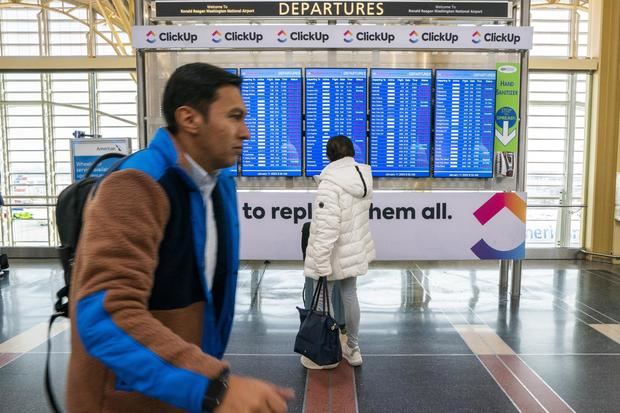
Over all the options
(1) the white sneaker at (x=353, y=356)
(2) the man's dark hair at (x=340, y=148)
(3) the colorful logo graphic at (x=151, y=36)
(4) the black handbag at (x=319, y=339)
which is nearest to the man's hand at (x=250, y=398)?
(4) the black handbag at (x=319, y=339)

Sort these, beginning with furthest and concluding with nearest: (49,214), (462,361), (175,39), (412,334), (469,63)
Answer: (49,214) < (469,63) < (175,39) < (412,334) < (462,361)

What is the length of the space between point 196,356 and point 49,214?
12.0 meters

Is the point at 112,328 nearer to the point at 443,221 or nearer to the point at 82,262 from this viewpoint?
the point at 82,262

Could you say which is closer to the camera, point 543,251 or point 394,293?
point 394,293

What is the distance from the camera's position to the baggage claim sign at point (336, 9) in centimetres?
568

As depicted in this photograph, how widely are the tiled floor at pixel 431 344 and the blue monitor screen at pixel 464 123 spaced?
Answer: 69.3 inches

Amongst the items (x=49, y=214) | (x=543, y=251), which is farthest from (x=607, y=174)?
(x=49, y=214)

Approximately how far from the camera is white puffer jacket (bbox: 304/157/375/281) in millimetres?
A: 3709

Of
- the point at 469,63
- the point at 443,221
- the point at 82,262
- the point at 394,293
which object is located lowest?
the point at 394,293

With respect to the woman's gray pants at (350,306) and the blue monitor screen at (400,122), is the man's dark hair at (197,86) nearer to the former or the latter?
the woman's gray pants at (350,306)

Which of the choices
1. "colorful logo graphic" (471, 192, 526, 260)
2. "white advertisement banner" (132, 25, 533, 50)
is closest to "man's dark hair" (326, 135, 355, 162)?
"white advertisement banner" (132, 25, 533, 50)

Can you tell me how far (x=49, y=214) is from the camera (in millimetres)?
11188

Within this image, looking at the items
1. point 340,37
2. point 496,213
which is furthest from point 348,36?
point 496,213

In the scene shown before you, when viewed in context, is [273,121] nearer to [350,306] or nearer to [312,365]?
[350,306]
